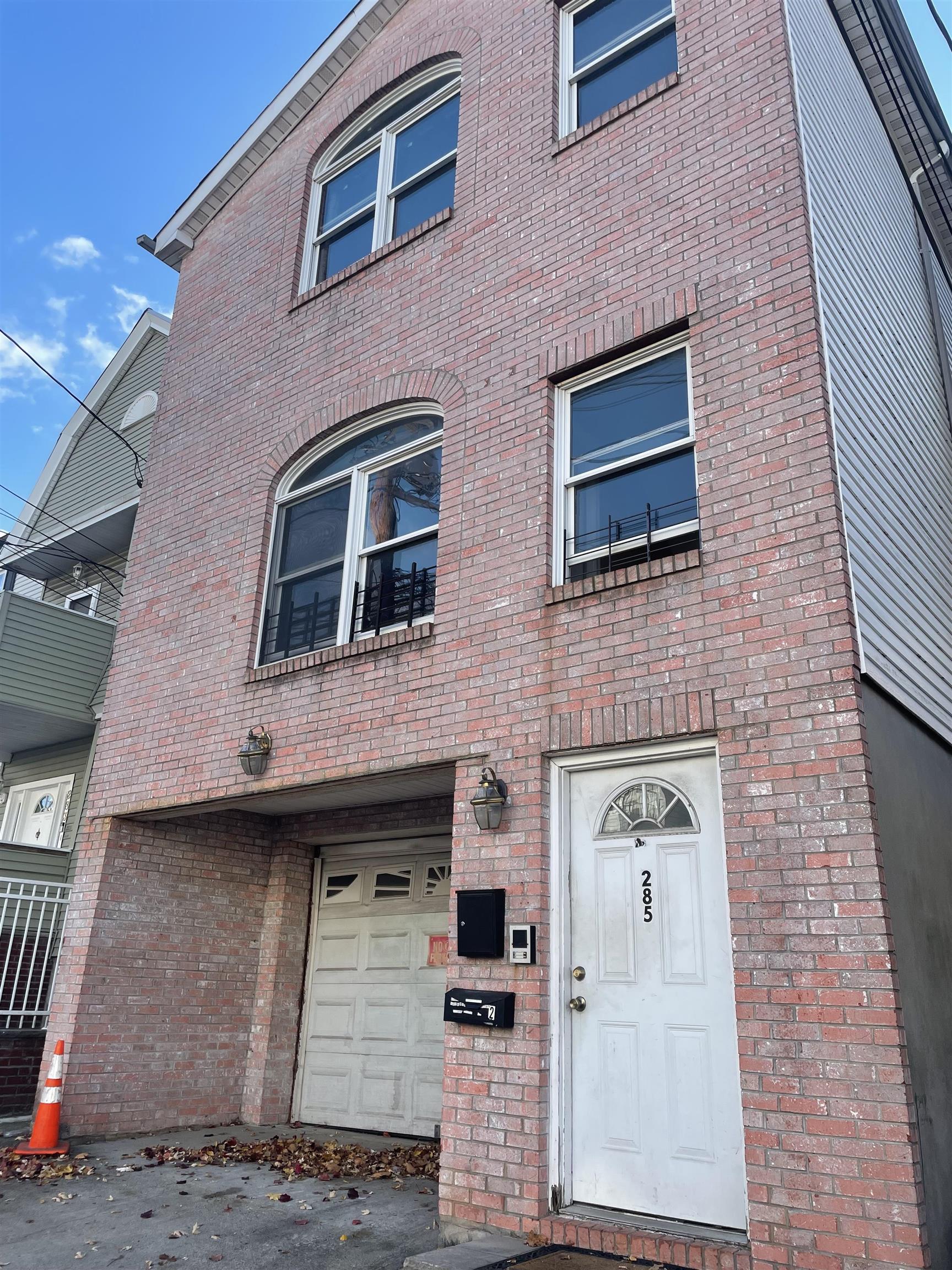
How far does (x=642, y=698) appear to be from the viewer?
201 inches

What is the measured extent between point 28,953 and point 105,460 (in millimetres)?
7268

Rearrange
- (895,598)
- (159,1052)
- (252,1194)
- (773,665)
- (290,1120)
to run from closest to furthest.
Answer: (773,665), (895,598), (252,1194), (159,1052), (290,1120)

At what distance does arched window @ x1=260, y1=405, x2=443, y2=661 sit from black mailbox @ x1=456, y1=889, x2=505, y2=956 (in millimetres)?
2239

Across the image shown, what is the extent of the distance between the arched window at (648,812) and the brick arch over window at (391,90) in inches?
199

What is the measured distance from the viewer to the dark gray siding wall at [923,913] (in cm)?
400

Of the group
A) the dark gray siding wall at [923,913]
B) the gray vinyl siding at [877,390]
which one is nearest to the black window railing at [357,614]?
the gray vinyl siding at [877,390]

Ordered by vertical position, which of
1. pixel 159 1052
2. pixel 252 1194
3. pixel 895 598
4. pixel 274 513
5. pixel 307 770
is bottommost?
pixel 252 1194

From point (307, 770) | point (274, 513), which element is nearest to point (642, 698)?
point (307, 770)

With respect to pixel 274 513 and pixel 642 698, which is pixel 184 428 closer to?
pixel 274 513

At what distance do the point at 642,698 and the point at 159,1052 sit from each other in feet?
→ 18.2

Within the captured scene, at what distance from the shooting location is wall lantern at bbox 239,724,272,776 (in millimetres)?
7016

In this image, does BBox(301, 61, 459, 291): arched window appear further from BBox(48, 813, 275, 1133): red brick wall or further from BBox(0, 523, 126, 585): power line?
BBox(0, 523, 126, 585): power line

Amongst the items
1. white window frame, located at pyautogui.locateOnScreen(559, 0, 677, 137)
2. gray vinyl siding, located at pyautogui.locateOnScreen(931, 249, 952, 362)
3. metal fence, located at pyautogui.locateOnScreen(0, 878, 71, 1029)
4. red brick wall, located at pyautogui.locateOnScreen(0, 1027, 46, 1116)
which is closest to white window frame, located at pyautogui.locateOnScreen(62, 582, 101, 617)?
metal fence, located at pyautogui.locateOnScreen(0, 878, 71, 1029)

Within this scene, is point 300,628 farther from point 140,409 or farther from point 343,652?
point 140,409
